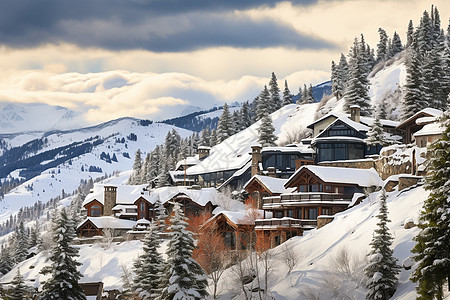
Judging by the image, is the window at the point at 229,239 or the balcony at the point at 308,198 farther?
the window at the point at 229,239

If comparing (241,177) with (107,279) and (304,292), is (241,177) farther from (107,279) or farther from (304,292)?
(304,292)

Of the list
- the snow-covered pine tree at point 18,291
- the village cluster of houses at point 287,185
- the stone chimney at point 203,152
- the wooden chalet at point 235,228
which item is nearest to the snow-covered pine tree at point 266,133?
the village cluster of houses at point 287,185

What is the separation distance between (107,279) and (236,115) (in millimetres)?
82871

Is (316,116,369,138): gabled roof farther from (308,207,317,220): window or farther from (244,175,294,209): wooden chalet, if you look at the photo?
(308,207,317,220): window

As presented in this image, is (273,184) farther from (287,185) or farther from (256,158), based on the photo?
(256,158)

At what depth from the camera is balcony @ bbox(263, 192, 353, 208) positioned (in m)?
65.8

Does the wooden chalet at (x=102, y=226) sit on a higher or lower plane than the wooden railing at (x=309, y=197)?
lower

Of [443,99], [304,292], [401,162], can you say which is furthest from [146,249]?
[443,99]

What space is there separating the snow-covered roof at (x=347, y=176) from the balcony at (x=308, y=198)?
73.0 inches

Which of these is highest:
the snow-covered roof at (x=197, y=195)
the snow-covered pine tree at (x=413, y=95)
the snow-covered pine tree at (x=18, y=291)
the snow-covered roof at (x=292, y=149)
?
the snow-covered pine tree at (x=413, y=95)

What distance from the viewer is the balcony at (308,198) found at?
216 feet

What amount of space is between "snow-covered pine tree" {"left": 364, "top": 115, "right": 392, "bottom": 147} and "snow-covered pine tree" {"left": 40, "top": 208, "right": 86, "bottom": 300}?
4366cm

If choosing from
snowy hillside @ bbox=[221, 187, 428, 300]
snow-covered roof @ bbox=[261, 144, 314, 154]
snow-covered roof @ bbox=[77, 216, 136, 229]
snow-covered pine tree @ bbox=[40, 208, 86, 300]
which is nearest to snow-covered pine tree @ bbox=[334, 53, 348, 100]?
snow-covered roof @ bbox=[261, 144, 314, 154]

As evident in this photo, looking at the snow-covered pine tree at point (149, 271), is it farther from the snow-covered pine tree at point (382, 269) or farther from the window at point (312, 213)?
the window at point (312, 213)
